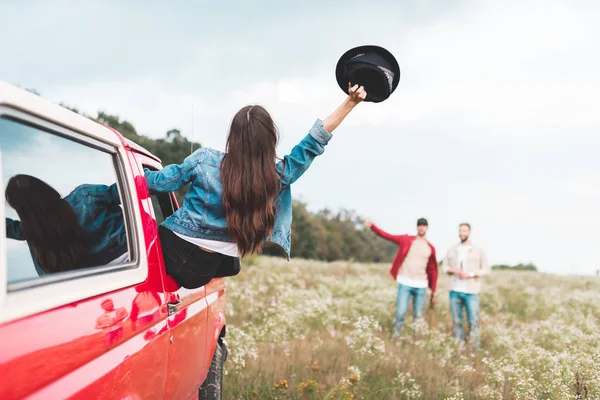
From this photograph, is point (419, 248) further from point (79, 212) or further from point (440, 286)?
point (440, 286)

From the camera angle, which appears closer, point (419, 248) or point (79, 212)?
point (79, 212)

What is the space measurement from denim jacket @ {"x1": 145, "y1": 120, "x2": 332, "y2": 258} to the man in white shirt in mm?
7454

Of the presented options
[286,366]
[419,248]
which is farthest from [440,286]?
[286,366]

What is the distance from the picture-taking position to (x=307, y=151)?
320cm

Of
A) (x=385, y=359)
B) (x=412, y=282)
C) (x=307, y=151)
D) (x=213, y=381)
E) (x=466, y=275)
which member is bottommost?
(x=385, y=359)

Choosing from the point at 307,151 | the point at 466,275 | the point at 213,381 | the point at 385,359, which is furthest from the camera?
the point at 466,275

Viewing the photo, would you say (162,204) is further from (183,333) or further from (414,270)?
(414,270)

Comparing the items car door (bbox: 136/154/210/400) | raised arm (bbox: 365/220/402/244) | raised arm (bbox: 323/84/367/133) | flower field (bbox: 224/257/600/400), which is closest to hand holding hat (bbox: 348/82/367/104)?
raised arm (bbox: 323/84/367/133)

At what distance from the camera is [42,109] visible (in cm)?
196

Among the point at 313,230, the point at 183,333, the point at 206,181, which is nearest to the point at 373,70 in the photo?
the point at 206,181

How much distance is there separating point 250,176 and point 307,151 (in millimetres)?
353

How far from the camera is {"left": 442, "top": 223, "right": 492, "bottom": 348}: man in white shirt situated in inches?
396

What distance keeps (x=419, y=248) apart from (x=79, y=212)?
29.0ft

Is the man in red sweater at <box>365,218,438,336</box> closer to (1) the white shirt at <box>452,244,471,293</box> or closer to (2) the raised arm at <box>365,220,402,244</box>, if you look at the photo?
(2) the raised arm at <box>365,220,402,244</box>
